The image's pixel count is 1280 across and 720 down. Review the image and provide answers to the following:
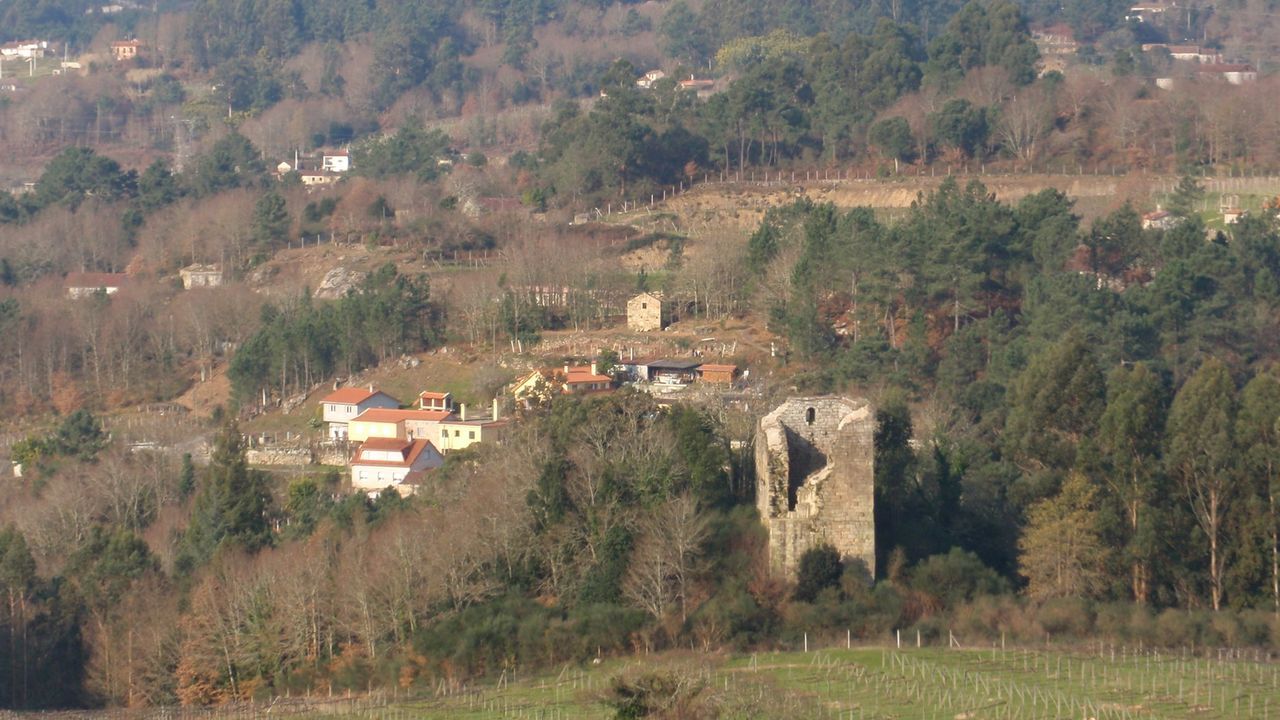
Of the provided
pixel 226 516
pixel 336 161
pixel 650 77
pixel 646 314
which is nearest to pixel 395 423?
pixel 646 314

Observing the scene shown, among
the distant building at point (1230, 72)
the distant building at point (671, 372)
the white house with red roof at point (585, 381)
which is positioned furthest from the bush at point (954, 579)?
the distant building at point (1230, 72)

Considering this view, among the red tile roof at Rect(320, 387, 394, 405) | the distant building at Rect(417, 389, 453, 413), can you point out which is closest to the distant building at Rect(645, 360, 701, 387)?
the distant building at Rect(417, 389, 453, 413)

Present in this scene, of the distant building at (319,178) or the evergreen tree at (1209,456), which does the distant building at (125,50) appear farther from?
the evergreen tree at (1209,456)

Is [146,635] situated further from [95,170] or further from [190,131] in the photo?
[190,131]

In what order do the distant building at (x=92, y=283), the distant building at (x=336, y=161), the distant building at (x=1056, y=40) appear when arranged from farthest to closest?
the distant building at (x=1056, y=40)
the distant building at (x=336, y=161)
the distant building at (x=92, y=283)

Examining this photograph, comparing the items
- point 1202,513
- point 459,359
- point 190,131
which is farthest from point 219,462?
point 190,131

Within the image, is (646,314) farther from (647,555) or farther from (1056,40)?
(1056,40)
